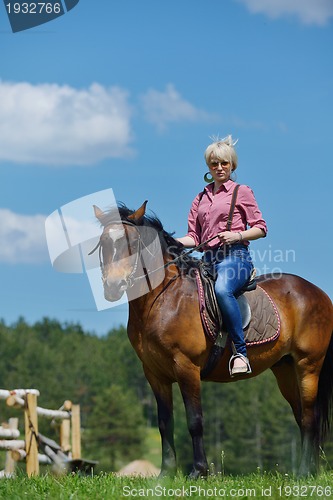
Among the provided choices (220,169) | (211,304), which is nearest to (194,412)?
(211,304)

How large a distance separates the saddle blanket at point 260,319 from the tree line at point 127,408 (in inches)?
2436

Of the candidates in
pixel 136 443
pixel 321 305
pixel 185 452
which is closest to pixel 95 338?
pixel 136 443

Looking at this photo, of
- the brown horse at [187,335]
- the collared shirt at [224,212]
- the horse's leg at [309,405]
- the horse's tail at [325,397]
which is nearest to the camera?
the brown horse at [187,335]

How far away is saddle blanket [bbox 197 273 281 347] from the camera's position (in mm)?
7898

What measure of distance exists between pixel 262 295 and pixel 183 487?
2601 millimetres

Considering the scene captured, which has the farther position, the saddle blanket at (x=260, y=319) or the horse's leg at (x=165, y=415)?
the saddle blanket at (x=260, y=319)

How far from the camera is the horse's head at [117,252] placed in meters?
7.00

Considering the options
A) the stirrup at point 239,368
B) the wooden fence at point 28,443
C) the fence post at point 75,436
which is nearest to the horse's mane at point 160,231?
the stirrup at point 239,368

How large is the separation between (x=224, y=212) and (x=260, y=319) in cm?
124

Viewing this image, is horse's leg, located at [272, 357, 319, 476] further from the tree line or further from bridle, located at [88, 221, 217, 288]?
the tree line

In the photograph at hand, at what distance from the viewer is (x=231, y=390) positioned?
83.4 m

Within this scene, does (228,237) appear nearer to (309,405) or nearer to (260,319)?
(260,319)

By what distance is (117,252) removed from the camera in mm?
7109

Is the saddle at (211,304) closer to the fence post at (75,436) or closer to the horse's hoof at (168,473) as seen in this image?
the horse's hoof at (168,473)
